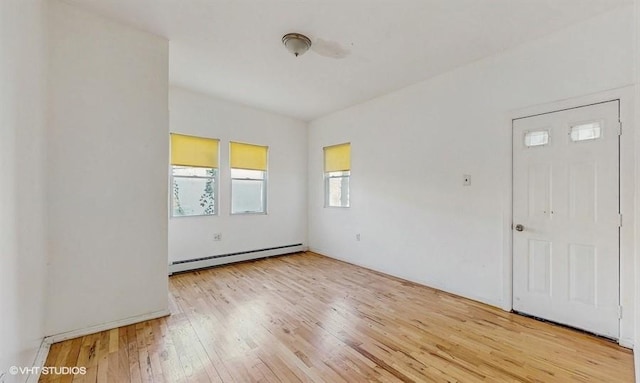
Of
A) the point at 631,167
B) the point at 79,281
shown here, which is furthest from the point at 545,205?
the point at 79,281

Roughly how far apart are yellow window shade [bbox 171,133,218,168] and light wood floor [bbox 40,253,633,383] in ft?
6.82

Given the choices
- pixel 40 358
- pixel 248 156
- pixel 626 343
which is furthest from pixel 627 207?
pixel 248 156

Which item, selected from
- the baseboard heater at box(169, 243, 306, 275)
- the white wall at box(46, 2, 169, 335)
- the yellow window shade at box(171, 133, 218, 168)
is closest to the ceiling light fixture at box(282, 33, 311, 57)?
the white wall at box(46, 2, 169, 335)

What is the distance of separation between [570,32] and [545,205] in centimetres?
165

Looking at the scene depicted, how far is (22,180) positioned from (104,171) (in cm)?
79

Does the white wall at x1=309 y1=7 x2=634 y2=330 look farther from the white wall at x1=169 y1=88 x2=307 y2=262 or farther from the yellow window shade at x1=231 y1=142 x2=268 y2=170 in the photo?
the yellow window shade at x1=231 y1=142 x2=268 y2=170

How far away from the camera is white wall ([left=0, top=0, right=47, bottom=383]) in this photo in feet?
4.69

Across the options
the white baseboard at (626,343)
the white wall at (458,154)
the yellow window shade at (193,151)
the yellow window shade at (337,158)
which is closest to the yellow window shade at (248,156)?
the yellow window shade at (193,151)

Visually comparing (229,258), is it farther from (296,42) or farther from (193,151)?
(296,42)

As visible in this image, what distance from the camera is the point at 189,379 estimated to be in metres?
1.82

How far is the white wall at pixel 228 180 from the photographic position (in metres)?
4.27

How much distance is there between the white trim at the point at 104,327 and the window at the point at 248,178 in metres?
2.31

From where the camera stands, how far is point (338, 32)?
264cm

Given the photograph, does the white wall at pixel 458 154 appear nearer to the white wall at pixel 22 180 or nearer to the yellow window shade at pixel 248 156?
the yellow window shade at pixel 248 156
